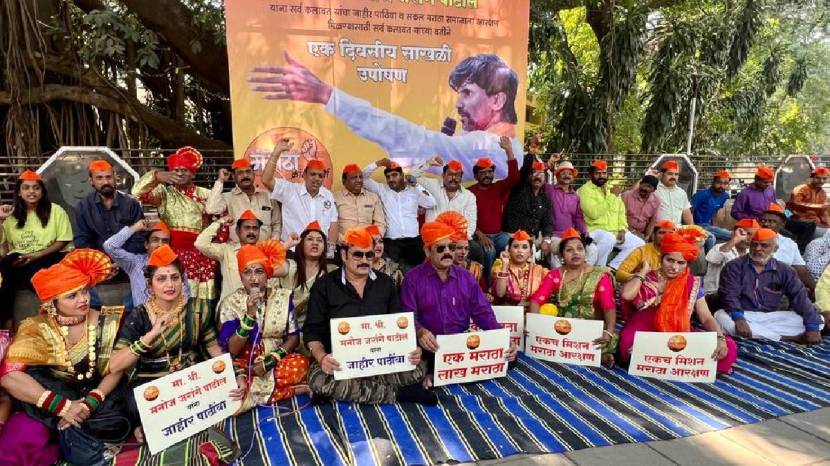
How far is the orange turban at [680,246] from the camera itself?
3977 millimetres

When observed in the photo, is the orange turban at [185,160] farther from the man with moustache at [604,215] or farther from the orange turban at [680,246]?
the man with moustache at [604,215]

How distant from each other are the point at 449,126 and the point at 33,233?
4.55 meters

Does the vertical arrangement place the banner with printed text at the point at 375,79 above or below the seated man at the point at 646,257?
above

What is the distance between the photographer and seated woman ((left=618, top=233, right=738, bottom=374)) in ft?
13.2

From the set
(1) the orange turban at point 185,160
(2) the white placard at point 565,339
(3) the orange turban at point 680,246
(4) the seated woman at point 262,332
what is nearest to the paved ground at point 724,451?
(2) the white placard at point 565,339

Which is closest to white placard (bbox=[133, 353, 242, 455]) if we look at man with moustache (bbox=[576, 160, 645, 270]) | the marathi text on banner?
the marathi text on banner

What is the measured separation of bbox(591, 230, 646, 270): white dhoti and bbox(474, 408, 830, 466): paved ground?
3136 mm

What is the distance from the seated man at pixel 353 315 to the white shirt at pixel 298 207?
164 centimetres

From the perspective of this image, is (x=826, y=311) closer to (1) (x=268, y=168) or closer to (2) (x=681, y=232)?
(2) (x=681, y=232)

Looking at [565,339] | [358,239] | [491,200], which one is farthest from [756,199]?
[358,239]

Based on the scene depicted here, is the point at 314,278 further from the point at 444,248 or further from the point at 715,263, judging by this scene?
the point at 715,263

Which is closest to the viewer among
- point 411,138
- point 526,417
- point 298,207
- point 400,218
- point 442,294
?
point 526,417

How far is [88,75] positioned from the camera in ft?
24.3

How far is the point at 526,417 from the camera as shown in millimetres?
3438
